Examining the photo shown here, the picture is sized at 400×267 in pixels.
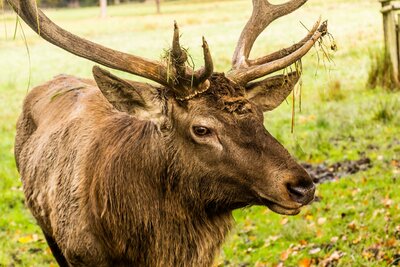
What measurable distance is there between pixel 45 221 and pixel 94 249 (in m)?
1.17

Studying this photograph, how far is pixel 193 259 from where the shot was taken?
492cm

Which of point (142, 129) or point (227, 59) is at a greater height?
point (142, 129)

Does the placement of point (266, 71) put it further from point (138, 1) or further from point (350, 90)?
point (138, 1)

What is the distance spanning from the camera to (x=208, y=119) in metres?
4.45

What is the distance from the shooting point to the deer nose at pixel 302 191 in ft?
13.6

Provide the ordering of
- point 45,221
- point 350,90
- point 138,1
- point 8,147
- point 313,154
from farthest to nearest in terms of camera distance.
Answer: point 138,1 < point 350,90 < point 8,147 < point 313,154 < point 45,221

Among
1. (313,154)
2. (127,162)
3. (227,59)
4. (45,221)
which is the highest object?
(127,162)

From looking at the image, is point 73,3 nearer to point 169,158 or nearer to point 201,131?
point 169,158

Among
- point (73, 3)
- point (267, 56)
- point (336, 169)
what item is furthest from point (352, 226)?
point (73, 3)

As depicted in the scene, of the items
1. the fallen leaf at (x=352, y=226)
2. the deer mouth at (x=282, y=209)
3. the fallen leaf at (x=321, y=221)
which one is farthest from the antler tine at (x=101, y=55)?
the fallen leaf at (x=321, y=221)

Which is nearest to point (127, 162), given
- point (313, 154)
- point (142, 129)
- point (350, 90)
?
point (142, 129)

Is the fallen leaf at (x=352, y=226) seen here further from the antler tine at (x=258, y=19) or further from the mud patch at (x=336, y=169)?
the antler tine at (x=258, y=19)

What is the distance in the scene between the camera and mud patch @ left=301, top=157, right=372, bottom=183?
29.0 feet

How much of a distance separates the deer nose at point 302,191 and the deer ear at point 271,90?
943 millimetres
